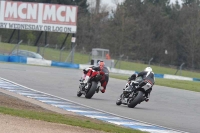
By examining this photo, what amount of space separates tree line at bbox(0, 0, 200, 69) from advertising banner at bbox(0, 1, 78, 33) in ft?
52.2

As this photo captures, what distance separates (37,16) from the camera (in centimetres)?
5297

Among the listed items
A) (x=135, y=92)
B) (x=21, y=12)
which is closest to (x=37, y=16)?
(x=21, y=12)

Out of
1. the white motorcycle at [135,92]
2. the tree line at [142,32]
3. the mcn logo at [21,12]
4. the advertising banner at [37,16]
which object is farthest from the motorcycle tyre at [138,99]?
the tree line at [142,32]

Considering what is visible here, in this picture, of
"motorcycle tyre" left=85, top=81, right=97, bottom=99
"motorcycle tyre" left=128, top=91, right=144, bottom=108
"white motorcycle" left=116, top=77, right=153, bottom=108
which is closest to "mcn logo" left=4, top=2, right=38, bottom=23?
"motorcycle tyre" left=85, top=81, right=97, bottom=99

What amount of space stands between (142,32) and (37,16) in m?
26.6

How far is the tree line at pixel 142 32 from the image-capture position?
69812 mm

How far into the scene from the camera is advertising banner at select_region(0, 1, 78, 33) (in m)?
53.0

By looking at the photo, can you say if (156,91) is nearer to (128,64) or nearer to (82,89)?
(82,89)

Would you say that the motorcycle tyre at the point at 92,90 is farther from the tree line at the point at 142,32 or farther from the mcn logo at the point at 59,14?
the tree line at the point at 142,32

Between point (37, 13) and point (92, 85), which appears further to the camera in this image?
point (37, 13)

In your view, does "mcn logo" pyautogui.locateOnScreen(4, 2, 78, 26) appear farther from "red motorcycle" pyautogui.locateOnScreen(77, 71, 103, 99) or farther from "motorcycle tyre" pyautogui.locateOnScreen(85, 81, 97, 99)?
"motorcycle tyre" pyautogui.locateOnScreen(85, 81, 97, 99)

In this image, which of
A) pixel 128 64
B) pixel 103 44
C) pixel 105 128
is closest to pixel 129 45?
pixel 103 44

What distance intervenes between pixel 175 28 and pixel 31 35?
815 inches

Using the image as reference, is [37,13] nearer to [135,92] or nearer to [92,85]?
[92,85]
